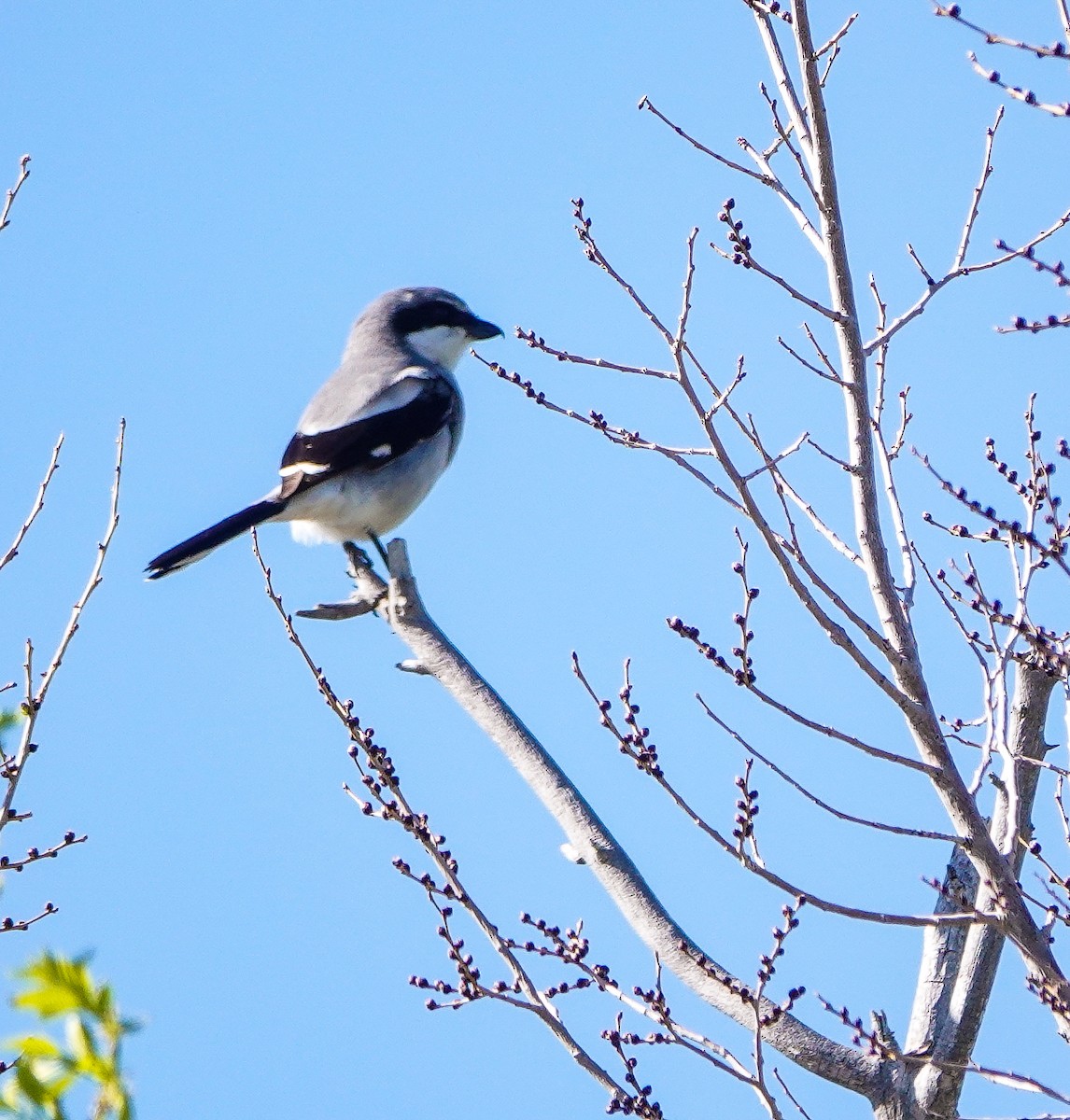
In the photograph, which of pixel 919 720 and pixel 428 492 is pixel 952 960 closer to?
pixel 919 720

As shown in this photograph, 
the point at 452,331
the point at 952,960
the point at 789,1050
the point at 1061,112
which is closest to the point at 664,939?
the point at 789,1050

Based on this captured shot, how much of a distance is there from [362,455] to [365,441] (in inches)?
2.9

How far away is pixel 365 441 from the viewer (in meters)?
6.64

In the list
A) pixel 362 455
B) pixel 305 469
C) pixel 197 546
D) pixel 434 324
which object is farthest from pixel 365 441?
pixel 434 324

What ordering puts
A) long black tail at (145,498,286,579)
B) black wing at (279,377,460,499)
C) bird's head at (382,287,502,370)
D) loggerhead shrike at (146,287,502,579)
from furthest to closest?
1. bird's head at (382,287,502,370)
2. black wing at (279,377,460,499)
3. loggerhead shrike at (146,287,502,579)
4. long black tail at (145,498,286,579)

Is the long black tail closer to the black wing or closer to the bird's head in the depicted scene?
the black wing

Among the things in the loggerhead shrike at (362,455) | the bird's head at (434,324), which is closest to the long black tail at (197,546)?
the loggerhead shrike at (362,455)

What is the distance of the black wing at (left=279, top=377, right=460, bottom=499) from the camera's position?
642 centimetres

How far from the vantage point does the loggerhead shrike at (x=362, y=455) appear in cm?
630

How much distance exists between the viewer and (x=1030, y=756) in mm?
3484

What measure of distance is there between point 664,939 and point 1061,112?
6.63 ft

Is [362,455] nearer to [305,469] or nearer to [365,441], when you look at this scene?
[365,441]

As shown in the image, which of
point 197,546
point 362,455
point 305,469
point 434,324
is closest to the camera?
point 197,546

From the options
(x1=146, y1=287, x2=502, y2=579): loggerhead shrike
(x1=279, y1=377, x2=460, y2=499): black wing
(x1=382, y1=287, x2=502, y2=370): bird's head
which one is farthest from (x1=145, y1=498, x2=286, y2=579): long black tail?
(x1=382, y1=287, x2=502, y2=370): bird's head
